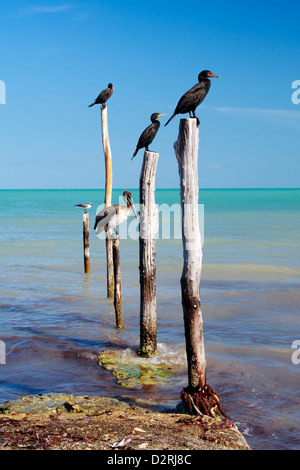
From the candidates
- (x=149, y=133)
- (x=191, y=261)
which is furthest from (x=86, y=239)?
(x=191, y=261)

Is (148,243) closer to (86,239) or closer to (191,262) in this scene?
(191,262)

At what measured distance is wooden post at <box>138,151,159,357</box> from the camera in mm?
7586

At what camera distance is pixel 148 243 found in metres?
7.80

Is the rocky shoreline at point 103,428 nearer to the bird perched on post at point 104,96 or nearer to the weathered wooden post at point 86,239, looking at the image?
the bird perched on post at point 104,96

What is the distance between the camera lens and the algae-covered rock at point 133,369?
722cm

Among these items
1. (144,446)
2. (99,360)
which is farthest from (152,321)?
(144,446)

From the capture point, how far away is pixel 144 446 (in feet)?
14.4

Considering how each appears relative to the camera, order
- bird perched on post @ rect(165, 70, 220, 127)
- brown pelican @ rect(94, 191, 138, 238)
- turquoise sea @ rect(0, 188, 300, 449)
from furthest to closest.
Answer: brown pelican @ rect(94, 191, 138, 238)
bird perched on post @ rect(165, 70, 220, 127)
turquoise sea @ rect(0, 188, 300, 449)

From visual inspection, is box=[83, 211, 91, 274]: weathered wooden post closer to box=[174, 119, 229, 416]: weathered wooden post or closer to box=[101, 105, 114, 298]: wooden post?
box=[101, 105, 114, 298]: wooden post

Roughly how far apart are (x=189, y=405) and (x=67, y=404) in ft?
4.76

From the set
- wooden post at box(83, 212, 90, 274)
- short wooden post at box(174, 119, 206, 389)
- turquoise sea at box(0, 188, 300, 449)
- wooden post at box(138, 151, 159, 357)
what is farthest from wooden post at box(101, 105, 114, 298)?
short wooden post at box(174, 119, 206, 389)

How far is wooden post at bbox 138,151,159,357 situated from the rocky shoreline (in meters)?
2.09
